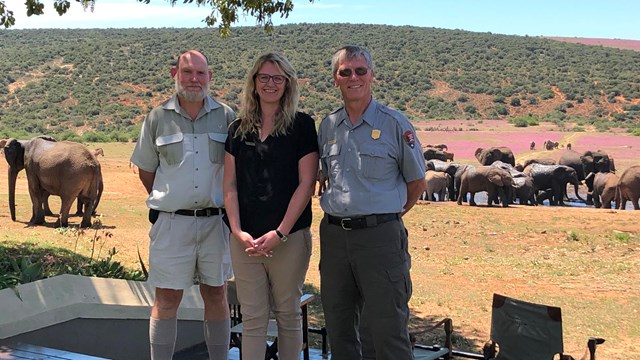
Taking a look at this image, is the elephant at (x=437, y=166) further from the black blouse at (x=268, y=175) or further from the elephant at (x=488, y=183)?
the black blouse at (x=268, y=175)

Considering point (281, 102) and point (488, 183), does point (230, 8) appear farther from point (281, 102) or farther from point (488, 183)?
point (488, 183)

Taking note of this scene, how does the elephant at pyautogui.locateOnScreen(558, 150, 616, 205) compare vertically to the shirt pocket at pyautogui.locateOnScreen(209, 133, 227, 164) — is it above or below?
below

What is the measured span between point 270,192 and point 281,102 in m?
0.46

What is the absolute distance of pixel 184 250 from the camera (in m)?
4.21

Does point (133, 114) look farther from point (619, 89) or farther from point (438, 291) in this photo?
point (438, 291)

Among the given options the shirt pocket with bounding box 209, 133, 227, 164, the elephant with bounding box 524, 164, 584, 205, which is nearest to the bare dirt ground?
the shirt pocket with bounding box 209, 133, 227, 164

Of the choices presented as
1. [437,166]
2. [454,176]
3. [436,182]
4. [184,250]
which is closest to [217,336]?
[184,250]

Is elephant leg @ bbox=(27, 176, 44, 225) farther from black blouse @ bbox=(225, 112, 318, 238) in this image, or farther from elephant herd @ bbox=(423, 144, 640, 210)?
elephant herd @ bbox=(423, 144, 640, 210)

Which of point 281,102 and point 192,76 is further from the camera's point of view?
point 192,76

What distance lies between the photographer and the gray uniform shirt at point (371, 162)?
385 centimetres

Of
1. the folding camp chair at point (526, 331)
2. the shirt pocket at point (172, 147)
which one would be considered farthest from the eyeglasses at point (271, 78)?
the folding camp chair at point (526, 331)

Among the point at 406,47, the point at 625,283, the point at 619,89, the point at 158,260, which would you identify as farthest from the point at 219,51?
the point at 158,260

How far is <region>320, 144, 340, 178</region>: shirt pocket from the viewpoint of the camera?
3914 mm

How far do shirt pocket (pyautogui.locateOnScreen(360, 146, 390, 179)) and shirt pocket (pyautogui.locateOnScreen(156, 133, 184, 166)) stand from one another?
3.28 ft
